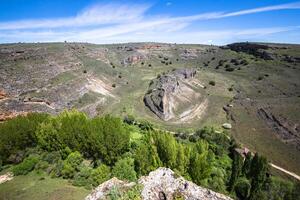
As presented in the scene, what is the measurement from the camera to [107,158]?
4816 centimetres

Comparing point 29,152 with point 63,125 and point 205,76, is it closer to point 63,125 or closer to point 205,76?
point 63,125

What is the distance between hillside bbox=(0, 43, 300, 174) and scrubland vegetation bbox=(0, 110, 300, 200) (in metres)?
16.5

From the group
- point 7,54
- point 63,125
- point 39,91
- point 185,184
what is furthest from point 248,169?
point 7,54

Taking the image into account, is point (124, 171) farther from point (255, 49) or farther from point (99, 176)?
point (255, 49)

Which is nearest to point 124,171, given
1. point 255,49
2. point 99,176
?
point 99,176

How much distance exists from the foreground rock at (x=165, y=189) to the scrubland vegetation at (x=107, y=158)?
24386 mm

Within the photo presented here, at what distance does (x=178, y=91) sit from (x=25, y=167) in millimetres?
67804

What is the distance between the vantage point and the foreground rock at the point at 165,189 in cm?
1700

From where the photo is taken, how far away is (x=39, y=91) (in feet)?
295

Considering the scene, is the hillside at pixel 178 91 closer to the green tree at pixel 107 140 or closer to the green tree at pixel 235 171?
the green tree at pixel 235 171

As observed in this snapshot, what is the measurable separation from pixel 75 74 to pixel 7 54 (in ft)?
93.5

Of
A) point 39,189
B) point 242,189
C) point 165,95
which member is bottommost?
point 242,189

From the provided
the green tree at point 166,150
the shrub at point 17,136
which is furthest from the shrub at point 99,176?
the shrub at point 17,136

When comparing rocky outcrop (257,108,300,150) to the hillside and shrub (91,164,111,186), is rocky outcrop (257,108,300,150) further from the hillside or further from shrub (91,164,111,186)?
shrub (91,164,111,186)
